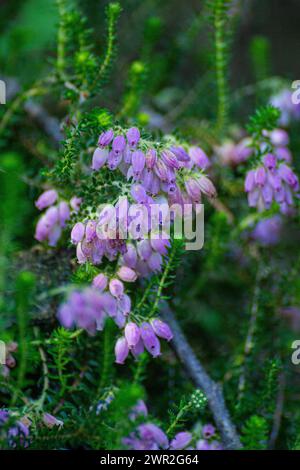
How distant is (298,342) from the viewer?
279 centimetres

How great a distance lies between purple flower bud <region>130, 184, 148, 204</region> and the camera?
6.56 ft

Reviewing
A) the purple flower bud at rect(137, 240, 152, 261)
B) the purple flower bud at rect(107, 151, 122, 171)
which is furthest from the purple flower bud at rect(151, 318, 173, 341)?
the purple flower bud at rect(107, 151, 122, 171)

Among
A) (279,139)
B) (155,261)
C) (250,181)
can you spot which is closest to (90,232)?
(155,261)

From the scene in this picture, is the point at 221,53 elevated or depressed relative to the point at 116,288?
elevated

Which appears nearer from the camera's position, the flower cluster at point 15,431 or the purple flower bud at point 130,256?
the flower cluster at point 15,431

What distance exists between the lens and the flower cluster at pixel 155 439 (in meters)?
1.87

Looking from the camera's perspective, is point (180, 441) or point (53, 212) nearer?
point (180, 441)

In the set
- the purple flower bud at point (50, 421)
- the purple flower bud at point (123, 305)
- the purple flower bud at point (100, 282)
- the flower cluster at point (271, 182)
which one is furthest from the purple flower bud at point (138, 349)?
the flower cluster at point (271, 182)

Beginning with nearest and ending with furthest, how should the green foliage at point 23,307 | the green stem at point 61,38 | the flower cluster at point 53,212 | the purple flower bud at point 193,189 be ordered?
the green foliage at point 23,307 < the purple flower bud at point 193,189 < the flower cluster at point 53,212 < the green stem at point 61,38

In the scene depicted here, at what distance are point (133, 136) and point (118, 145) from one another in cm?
6

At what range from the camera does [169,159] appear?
6.72 ft

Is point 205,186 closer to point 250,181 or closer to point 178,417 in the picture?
point 250,181

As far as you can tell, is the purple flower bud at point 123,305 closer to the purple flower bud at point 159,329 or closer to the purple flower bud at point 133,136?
the purple flower bud at point 159,329

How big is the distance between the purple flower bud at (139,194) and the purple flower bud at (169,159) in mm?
115
